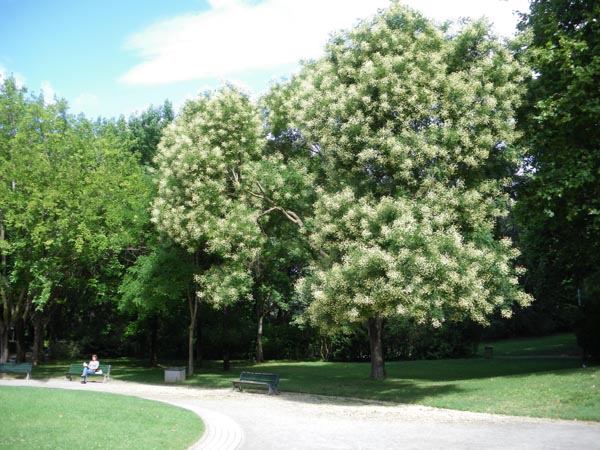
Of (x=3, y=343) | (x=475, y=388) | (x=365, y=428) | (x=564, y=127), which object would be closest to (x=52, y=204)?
(x=3, y=343)

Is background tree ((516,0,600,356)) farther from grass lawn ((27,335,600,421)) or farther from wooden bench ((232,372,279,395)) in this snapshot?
wooden bench ((232,372,279,395))

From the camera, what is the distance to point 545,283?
3512 cm

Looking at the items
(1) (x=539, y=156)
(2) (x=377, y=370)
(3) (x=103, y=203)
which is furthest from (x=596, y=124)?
(3) (x=103, y=203)

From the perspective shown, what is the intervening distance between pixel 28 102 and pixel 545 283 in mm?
36362

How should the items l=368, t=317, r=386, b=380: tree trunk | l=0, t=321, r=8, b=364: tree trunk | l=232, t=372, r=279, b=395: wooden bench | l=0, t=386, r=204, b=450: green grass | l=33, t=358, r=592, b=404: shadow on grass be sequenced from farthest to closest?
l=0, t=321, r=8, b=364: tree trunk < l=368, t=317, r=386, b=380: tree trunk < l=232, t=372, r=279, b=395: wooden bench < l=33, t=358, r=592, b=404: shadow on grass < l=0, t=386, r=204, b=450: green grass

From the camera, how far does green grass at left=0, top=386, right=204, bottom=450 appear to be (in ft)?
34.9

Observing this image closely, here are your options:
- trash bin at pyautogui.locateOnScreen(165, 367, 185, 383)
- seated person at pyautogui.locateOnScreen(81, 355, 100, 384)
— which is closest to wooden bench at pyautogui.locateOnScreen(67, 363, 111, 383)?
seated person at pyautogui.locateOnScreen(81, 355, 100, 384)

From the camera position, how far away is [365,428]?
1327cm

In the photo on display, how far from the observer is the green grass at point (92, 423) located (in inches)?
419

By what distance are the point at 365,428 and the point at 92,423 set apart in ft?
22.1

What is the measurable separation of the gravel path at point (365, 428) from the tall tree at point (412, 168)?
3195mm

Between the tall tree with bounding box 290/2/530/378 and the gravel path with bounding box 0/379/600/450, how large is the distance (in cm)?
320

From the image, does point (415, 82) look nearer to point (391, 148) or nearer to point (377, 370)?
point (391, 148)

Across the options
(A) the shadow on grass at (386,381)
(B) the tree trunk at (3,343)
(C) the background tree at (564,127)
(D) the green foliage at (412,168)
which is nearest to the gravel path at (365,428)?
(A) the shadow on grass at (386,381)
